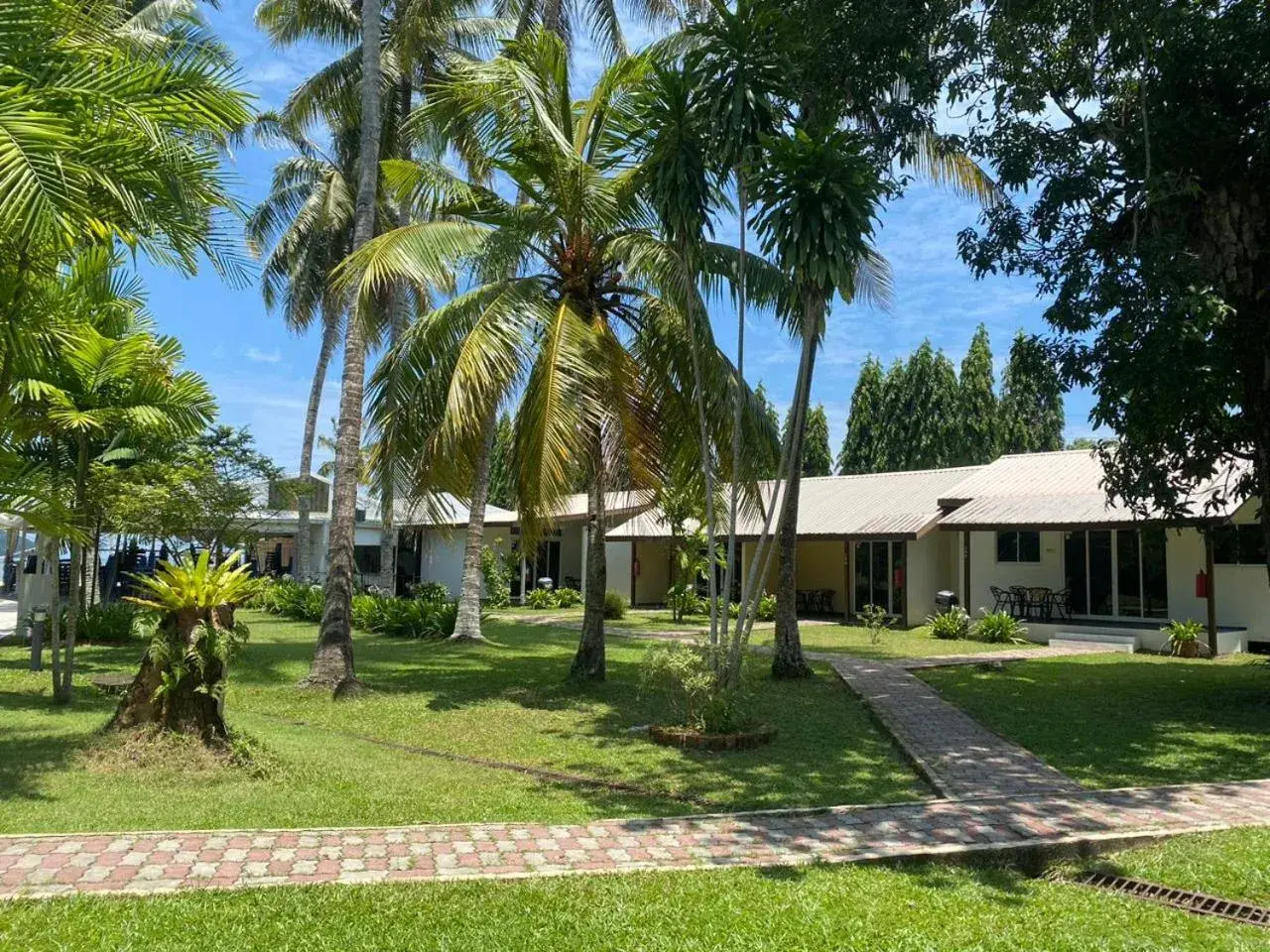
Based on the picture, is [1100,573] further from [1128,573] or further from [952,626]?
[952,626]

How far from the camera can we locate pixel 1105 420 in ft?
34.9

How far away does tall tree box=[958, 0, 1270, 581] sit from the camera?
1001 cm

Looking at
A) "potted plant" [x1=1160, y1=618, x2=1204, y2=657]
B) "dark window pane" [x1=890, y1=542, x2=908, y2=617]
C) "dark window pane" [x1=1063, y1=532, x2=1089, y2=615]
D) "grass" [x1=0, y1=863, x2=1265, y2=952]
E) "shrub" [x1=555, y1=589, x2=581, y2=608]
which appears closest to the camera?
"grass" [x1=0, y1=863, x2=1265, y2=952]

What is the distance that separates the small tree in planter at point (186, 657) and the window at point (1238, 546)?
14.9m

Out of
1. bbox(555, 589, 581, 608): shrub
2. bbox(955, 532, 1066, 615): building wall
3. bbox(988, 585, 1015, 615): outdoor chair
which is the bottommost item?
bbox(555, 589, 581, 608): shrub

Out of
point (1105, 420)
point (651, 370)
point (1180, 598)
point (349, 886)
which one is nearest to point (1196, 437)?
point (1105, 420)

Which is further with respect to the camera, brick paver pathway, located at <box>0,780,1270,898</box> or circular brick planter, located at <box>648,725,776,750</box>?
circular brick planter, located at <box>648,725,776,750</box>

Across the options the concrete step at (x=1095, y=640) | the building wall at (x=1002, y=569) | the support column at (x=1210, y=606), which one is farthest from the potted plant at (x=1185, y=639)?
the building wall at (x=1002, y=569)

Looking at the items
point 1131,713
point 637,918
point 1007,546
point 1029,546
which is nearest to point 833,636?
point 1007,546

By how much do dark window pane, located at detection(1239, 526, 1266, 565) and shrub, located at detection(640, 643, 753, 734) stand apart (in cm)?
1180

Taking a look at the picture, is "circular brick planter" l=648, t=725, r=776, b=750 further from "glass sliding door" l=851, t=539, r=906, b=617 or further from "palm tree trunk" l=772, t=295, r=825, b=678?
"glass sliding door" l=851, t=539, r=906, b=617

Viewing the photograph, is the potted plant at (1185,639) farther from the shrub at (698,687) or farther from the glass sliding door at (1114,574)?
the shrub at (698,687)

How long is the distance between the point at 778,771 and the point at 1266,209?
340 inches

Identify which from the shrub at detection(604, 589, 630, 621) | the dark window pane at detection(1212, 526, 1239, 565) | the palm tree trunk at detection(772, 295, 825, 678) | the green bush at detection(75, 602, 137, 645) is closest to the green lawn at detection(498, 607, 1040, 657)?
the shrub at detection(604, 589, 630, 621)
